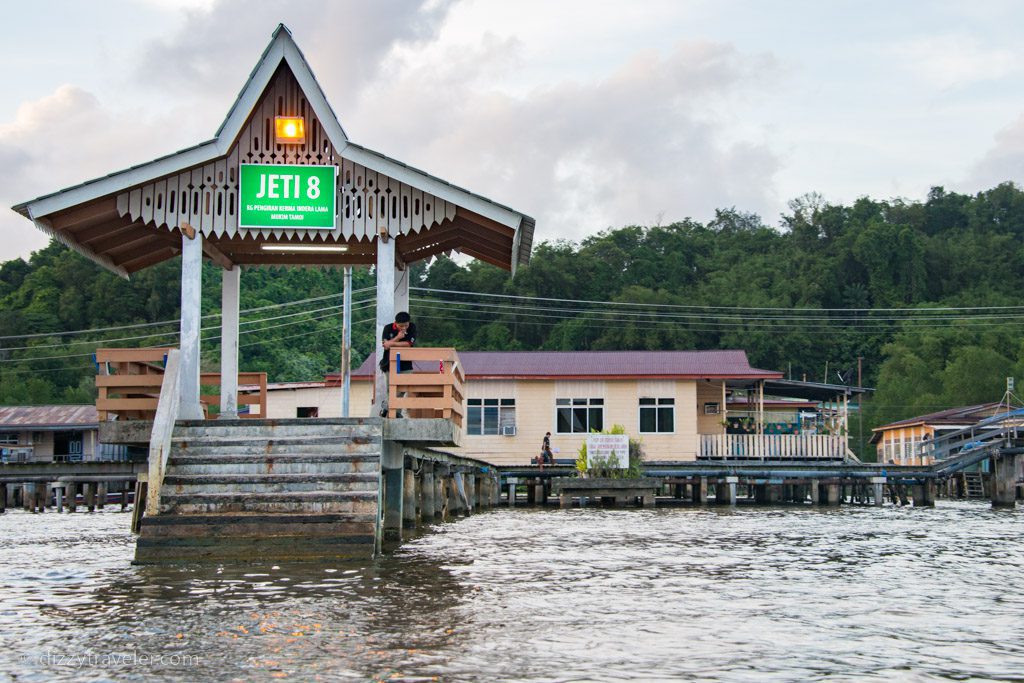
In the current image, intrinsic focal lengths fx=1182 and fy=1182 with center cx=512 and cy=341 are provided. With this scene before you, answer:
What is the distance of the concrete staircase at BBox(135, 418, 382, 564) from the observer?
13.2 metres

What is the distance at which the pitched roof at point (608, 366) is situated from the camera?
136 ft

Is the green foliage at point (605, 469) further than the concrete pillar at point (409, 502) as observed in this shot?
Yes

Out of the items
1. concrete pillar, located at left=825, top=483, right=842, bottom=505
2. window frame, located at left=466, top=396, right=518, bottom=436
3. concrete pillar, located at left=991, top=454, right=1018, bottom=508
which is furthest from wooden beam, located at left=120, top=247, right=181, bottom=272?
concrete pillar, located at left=991, top=454, right=1018, bottom=508

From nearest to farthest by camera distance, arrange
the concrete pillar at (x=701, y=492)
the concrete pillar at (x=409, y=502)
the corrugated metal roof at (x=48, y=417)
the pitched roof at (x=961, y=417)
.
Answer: the concrete pillar at (x=409, y=502)
the concrete pillar at (x=701, y=492)
the corrugated metal roof at (x=48, y=417)
the pitched roof at (x=961, y=417)

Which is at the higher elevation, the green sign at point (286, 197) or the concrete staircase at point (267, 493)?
the green sign at point (286, 197)

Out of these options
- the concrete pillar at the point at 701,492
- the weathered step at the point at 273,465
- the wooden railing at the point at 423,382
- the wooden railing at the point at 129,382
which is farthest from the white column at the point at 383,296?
the concrete pillar at the point at 701,492

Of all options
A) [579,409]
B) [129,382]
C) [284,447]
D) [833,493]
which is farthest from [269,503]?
[579,409]

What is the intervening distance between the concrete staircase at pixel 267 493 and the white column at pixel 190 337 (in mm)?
603

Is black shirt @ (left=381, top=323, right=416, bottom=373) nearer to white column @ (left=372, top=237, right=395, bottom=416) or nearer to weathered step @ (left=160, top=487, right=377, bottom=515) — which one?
white column @ (left=372, top=237, right=395, bottom=416)

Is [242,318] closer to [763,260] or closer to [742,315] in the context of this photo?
[742,315]

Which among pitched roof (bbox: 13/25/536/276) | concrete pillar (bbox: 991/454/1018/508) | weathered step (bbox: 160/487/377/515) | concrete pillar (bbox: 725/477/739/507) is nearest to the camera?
weathered step (bbox: 160/487/377/515)

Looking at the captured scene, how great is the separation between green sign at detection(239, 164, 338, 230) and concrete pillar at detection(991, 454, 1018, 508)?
2928cm

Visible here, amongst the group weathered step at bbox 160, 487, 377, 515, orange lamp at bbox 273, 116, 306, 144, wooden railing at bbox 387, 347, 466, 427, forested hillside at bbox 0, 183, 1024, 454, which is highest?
forested hillside at bbox 0, 183, 1024, 454

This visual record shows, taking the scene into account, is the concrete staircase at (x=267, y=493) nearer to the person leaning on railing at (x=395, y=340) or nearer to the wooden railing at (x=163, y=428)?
the wooden railing at (x=163, y=428)
